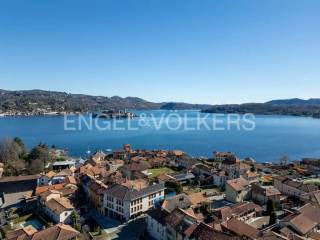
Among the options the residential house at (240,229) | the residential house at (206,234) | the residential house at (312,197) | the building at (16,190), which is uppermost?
the residential house at (206,234)

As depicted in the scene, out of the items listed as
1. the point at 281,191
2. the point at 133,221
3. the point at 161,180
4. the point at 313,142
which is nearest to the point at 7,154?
the point at 161,180

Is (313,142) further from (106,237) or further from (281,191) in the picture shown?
(106,237)

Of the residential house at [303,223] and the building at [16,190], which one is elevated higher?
the residential house at [303,223]

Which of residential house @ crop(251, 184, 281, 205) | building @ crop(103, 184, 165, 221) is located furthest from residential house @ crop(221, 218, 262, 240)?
residential house @ crop(251, 184, 281, 205)

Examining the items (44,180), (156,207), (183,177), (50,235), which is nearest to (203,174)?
(183,177)

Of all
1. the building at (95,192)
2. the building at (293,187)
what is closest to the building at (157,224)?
the building at (95,192)

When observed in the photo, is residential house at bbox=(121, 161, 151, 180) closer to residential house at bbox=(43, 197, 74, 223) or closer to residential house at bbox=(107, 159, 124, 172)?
residential house at bbox=(107, 159, 124, 172)

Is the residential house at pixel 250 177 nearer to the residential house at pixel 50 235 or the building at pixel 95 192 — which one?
the building at pixel 95 192
